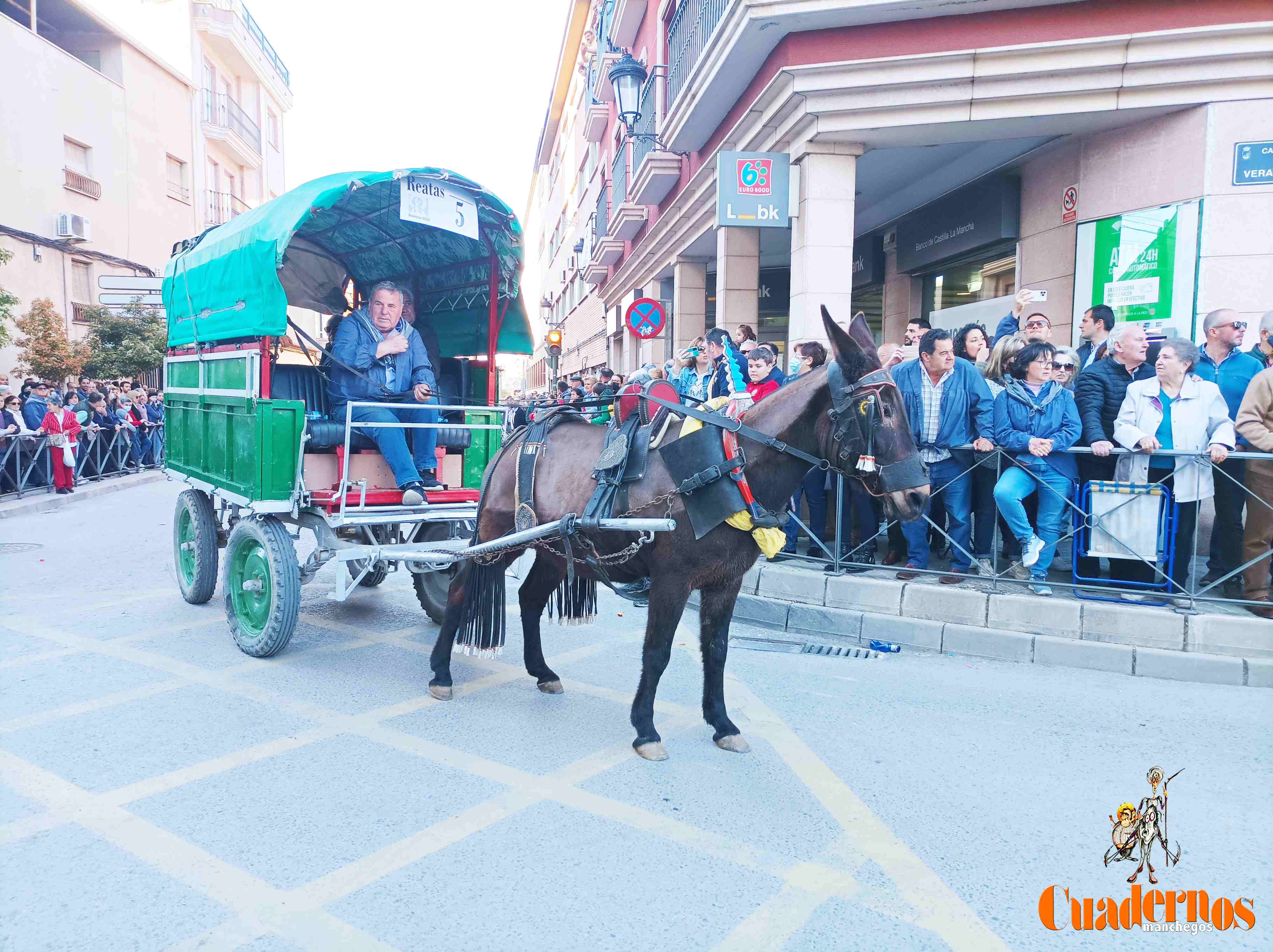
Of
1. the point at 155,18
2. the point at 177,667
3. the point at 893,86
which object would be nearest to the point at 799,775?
the point at 177,667

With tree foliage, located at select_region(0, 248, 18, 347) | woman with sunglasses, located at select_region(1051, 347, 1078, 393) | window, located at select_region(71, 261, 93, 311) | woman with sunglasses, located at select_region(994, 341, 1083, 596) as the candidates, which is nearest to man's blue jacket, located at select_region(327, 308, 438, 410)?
woman with sunglasses, located at select_region(994, 341, 1083, 596)

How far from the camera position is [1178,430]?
5.84 metres

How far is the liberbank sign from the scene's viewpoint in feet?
34.2

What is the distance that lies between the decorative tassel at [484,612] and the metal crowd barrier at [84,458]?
7143mm

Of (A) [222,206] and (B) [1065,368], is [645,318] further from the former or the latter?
(A) [222,206]

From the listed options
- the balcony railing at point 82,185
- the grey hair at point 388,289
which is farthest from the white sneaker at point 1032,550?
the balcony railing at point 82,185

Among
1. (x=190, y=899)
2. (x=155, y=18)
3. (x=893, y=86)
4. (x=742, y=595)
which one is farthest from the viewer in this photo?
(x=155, y=18)

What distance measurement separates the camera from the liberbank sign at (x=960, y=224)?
34.2 feet

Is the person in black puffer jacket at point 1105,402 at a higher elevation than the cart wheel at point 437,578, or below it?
higher

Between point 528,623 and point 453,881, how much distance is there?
7.09ft

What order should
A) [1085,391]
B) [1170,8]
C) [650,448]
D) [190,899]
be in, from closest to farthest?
[190,899], [650,448], [1085,391], [1170,8]

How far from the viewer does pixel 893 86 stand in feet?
28.5

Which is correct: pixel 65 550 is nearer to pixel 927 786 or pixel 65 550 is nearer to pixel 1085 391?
pixel 927 786

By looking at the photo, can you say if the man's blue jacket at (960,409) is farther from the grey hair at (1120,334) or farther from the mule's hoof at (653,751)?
the mule's hoof at (653,751)
